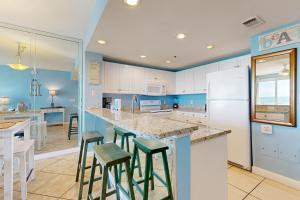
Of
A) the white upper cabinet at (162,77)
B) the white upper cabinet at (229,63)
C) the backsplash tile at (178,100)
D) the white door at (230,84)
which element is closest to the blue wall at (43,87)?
the white upper cabinet at (162,77)

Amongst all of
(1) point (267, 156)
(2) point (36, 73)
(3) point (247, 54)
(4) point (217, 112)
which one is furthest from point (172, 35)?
(2) point (36, 73)

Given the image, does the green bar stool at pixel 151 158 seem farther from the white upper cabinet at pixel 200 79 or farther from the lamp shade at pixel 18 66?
the white upper cabinet at pixel 200 79

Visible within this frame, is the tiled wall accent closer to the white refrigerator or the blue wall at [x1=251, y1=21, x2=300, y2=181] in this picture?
the white refrigerator

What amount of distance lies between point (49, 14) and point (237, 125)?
3583 mm

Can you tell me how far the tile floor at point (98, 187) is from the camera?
67.2 inches

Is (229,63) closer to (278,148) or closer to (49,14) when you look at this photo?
(278,148)

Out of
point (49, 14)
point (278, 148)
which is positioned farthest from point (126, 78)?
point (278, 148)

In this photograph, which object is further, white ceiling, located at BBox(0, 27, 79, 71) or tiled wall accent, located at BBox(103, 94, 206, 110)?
tiled wall accent, located at BBox(103, 94, 206, 110)

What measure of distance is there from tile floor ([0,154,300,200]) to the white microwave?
256cm

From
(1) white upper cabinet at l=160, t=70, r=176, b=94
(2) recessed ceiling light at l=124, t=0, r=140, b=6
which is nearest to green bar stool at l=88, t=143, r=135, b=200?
(2) recessed ceiling light at l=124, t=0, r=140, b=6

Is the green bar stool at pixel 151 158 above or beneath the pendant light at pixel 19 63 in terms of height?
beneath

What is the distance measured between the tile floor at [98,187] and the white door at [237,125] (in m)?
0.23

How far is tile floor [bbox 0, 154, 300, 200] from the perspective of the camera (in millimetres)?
1708

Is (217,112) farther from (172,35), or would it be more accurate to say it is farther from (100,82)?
(100,82)
